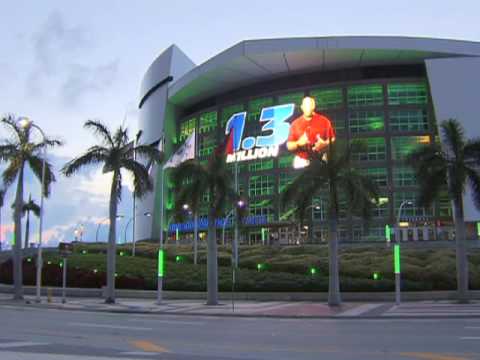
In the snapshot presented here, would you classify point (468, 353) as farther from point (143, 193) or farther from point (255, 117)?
point (255, 117)

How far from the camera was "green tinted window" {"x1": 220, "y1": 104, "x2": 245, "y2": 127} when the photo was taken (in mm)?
105625

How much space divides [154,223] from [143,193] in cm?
8076

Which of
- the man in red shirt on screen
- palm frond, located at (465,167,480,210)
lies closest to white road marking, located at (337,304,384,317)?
palm frond, located at (465,167,480,210)

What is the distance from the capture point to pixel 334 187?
33.4 metres

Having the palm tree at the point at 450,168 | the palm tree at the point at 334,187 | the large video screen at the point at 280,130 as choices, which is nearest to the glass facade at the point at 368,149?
the large video screen at the point at 280,130

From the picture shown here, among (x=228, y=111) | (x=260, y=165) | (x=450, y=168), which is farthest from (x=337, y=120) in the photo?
(x=450, y=168)

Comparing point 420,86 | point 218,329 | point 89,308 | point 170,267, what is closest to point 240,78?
point 420,86

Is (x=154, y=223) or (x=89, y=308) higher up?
(x=154, y=223)

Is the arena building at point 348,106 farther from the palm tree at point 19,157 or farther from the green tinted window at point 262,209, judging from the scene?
the palm tree at point 19,157

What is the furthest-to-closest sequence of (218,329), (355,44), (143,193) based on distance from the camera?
(355,44), (143,193), (218,329)

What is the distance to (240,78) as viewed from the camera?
10275 cm

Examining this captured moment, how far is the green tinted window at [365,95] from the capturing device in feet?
309

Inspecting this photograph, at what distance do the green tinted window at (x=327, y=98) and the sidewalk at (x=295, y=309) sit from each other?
212 feet

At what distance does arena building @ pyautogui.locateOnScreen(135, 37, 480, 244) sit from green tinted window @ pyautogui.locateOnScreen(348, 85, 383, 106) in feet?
0.51
